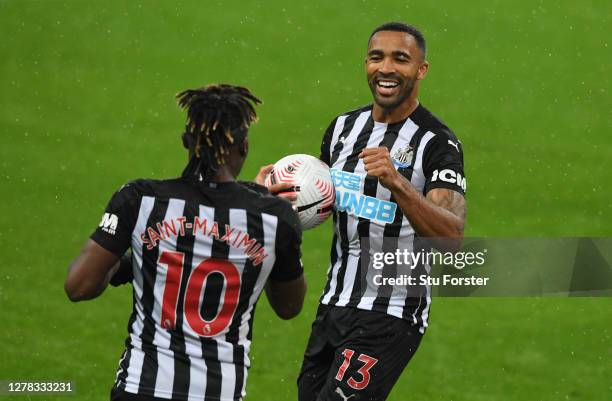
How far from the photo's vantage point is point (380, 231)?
6.30 meters

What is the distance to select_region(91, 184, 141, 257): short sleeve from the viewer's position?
479 cm

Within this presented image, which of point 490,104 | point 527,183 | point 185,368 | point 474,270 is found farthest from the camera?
point 490,104

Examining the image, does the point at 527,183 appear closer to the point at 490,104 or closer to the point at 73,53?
the point at 490,104

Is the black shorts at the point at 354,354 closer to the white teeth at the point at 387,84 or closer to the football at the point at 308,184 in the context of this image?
the football at the point at 308,184

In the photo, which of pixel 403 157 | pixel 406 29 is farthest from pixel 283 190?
pixel 406 29

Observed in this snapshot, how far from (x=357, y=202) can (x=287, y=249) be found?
4.82ft

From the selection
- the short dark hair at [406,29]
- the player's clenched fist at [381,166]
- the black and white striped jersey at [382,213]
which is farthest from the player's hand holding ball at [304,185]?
the short dark hair at [406,29]

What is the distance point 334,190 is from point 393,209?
34cm

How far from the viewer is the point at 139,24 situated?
1423 cm

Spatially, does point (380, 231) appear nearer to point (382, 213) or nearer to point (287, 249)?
point (382, 213)

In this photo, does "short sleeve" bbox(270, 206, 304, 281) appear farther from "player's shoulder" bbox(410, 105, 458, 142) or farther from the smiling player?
"player's shoulder" bbox(410, 105, 458, 142)

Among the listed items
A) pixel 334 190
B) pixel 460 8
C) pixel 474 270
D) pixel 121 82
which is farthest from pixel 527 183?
pixel 334 190

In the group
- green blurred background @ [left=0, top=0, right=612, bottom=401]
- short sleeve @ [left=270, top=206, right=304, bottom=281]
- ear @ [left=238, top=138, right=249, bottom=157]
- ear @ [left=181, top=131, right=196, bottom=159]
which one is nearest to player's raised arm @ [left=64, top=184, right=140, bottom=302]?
ear @ [left=181, top=131, right=196, bottom=159]

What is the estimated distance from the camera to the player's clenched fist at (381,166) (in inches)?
231
